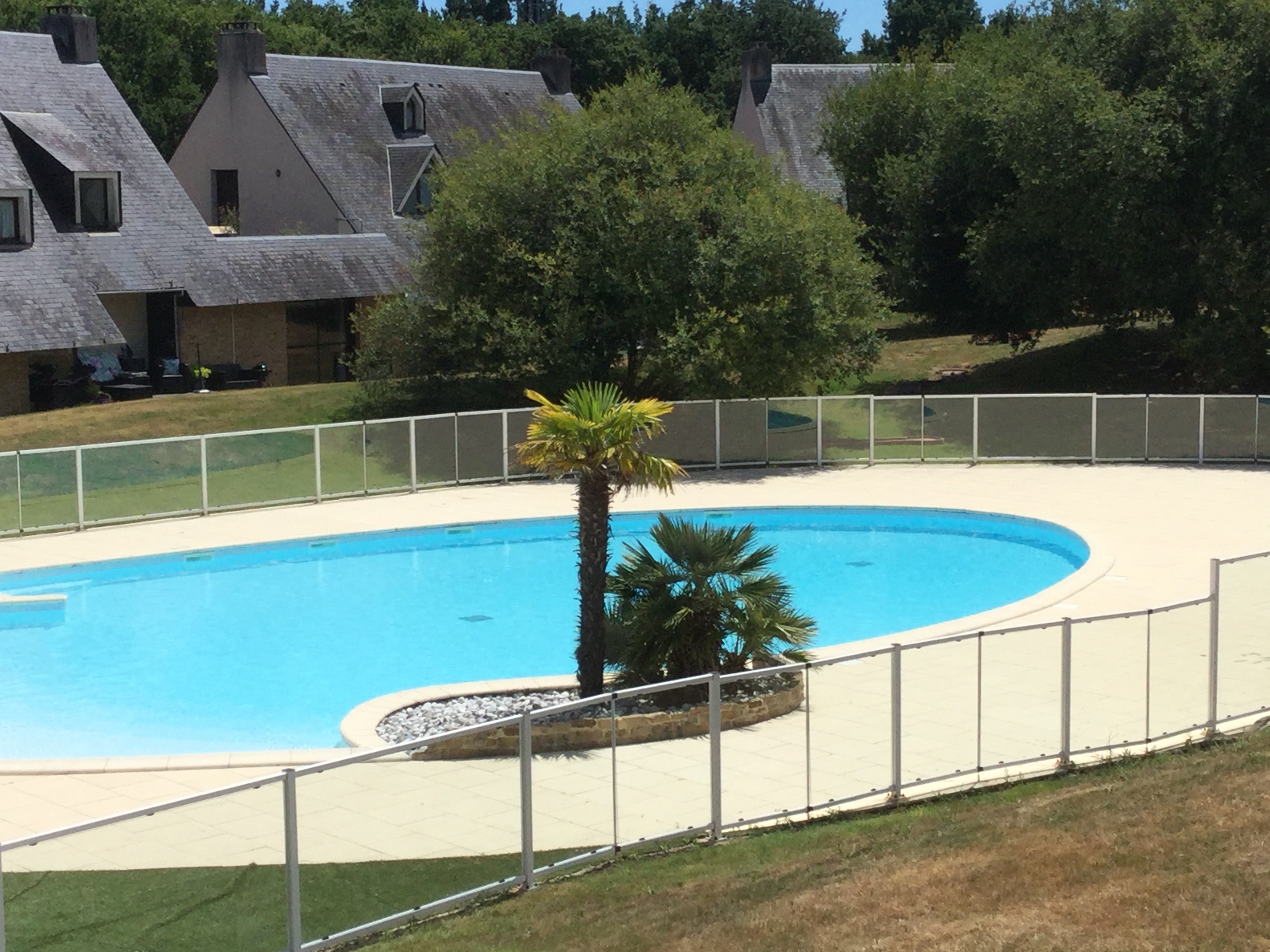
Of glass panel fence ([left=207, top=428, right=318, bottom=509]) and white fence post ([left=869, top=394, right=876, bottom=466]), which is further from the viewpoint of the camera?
white fence post ([left=869, top=394, right=876, bottom=466])

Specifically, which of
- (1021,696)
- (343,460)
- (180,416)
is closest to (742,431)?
(343,460)

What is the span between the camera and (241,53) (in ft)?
156

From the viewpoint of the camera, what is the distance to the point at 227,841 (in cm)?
961

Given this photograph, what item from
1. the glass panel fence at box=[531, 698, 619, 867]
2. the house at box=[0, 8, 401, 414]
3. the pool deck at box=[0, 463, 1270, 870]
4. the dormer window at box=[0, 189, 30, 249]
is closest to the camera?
the pool deck at box=[0, 463, 1270, 870]

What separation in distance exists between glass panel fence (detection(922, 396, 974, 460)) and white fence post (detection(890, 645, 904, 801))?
747 inches

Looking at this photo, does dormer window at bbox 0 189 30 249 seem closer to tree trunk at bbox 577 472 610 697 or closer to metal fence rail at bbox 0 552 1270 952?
tree trunk at bbox 577 472 610 697

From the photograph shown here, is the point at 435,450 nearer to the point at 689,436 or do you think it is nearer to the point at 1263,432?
the point at 689,436

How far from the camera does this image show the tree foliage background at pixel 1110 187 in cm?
3262

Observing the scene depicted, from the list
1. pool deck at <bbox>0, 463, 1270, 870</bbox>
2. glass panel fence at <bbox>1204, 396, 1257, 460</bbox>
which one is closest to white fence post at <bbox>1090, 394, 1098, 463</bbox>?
pool deck at <bbox>0, 463, 1270, 870</bbox>

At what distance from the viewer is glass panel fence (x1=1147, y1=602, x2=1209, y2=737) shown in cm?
1448

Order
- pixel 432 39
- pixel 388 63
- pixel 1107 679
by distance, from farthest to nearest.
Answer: pixel 432 39
pixel 388 63
pixel 1107 679

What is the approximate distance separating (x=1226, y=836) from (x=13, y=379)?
3078 centimetres

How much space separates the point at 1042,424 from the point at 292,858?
24.5m

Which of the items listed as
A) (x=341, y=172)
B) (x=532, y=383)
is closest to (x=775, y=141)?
(x=341, y=172)
